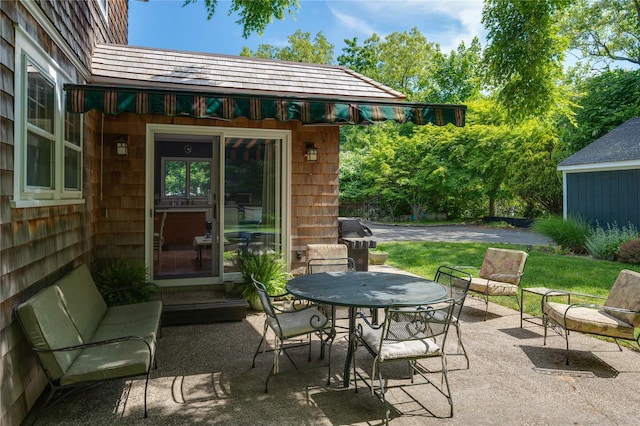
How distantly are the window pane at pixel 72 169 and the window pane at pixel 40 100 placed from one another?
1.64 ft

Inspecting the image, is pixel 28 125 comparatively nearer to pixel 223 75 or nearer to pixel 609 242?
pixel 223 75

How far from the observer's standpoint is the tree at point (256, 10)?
7.91 m

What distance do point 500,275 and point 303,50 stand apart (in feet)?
94.3

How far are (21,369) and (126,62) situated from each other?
15.3ft

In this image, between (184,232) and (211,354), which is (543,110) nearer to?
(184,232)

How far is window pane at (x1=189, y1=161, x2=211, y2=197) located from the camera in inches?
388

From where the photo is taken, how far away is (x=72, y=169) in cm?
456

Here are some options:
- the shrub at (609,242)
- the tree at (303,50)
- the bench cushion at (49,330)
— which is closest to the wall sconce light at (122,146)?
the bench cushion at (49,330)

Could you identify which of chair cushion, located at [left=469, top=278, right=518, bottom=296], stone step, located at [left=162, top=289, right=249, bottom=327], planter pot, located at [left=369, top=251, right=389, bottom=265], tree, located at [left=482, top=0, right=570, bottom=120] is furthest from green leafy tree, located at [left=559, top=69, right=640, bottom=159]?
stone step, located at [left=162, top=289, right=249, bottom=327]

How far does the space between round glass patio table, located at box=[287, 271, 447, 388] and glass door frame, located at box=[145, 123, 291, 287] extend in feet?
8.25

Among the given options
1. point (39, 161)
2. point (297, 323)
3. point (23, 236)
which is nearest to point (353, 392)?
point (297, 323)

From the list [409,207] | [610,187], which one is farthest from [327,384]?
[409,207]

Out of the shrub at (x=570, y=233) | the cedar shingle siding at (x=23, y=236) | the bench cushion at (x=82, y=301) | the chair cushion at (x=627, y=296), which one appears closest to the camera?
the cedar shingle siding at (x=23, y=236)

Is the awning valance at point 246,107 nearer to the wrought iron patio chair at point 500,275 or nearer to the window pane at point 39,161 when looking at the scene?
the window pane at point 39,161
